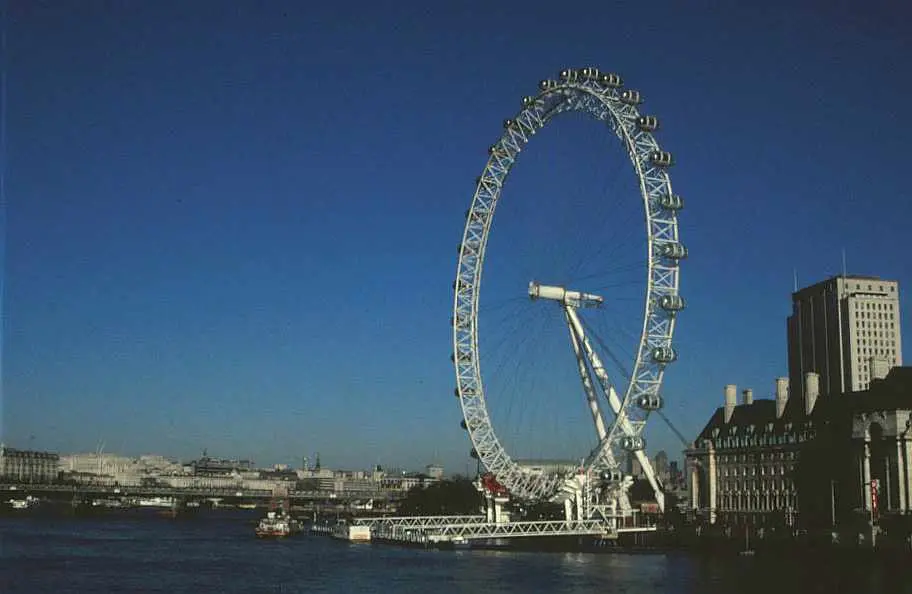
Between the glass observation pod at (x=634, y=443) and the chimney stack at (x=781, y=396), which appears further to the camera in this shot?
the chimney stack at (x=781, y=396)

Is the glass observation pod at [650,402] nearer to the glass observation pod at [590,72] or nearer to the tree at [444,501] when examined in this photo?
the glass observation pod at [590,72]

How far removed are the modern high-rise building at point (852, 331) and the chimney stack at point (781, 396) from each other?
38.2 metres

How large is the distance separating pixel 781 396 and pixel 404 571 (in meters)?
43.2

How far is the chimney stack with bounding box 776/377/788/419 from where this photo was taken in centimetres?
9406

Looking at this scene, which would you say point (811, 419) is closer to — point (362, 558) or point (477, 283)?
point (477, 283)

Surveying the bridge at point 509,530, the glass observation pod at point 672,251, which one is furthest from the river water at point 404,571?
the glass observation pod at point 672,251

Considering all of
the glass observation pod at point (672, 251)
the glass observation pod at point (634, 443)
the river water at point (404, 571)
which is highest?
the glass observation pod at point (672, 251)

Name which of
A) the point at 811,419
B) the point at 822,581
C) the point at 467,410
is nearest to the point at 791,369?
the point at 811,419

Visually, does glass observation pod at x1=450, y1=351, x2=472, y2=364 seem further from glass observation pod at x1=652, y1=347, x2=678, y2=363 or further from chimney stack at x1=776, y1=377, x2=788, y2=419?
chimney stack at x1=776, y1=377, x2=788, y2=419

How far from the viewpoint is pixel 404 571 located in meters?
62.5

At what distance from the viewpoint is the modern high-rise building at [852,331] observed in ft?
440

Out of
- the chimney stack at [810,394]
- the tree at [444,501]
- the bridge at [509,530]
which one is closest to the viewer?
the bridge at [509,530]

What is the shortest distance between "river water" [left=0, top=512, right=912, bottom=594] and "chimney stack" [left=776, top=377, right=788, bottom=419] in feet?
79.6

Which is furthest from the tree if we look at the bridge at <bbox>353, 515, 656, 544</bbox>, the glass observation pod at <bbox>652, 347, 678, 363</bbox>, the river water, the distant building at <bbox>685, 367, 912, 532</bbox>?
the glass observation pod at <bbox>652, 347, 678, 363</bbox>
